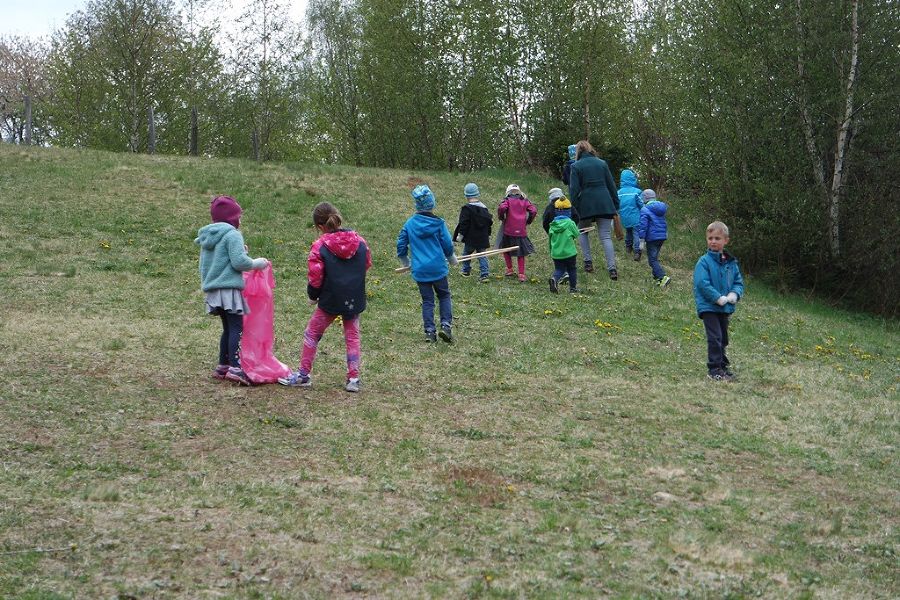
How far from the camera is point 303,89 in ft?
138

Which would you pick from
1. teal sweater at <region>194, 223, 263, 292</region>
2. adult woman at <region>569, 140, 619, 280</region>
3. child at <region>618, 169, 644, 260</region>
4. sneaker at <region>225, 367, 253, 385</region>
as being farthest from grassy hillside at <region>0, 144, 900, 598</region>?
child at <region>618, 169, 644, 260</region>

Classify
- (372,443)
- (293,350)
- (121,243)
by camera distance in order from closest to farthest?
1. (372,443)
2. (293,350)
3. (121,243)

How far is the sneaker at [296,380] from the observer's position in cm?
948

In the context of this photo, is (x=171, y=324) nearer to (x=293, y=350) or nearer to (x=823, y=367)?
(x=293, y=350)

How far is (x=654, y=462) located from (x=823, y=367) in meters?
6.89

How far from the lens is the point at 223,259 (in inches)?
363

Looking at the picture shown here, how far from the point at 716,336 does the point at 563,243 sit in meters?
5.22

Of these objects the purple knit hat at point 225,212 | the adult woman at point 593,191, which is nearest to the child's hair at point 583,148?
the adult woman at point 593,191

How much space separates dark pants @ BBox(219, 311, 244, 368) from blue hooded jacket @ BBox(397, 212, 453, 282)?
3114mm

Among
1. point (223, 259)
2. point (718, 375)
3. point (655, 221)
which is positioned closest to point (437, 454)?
point (223, 259)

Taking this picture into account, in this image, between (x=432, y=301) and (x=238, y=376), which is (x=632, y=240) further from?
(x=238, y=376)

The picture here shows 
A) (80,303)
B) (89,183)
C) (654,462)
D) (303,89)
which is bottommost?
(654,462)

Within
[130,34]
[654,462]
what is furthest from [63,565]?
[130,34]

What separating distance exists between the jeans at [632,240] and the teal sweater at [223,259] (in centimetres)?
1263
